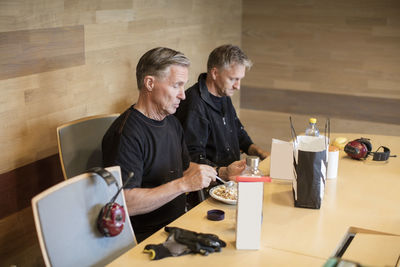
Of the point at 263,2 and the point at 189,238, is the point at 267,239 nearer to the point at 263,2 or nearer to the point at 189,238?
the point at 189,238

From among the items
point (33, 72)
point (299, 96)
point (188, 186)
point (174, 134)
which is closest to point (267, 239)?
point (188, 186)

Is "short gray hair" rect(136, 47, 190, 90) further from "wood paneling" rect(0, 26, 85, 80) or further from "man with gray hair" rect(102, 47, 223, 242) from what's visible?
"wood paneling" rect(0, 26, 85, 80)

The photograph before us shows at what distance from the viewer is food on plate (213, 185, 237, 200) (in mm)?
2342

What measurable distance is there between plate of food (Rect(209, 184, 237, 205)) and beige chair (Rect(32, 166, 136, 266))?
1.55 feet

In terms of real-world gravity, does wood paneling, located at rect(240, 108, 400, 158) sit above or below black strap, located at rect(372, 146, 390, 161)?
below

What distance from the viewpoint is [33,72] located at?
9.01 ft

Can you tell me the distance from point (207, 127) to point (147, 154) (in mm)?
686

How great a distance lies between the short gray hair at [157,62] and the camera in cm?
249

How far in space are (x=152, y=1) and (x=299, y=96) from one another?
1.77m

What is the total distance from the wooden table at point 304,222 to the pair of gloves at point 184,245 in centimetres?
2

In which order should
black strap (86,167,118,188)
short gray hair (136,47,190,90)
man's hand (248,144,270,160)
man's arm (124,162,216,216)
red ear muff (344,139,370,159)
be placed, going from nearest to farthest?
1. black strap (86,167,118,188)
2. man's arm (124,162,216,216)
3. short gray hair (136,47,190,90)
4. red ear muff (344,139,370,159)
5. man's hand (248,144,270,160)

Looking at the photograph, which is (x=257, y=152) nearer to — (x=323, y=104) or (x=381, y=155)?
(x=381, y=155)

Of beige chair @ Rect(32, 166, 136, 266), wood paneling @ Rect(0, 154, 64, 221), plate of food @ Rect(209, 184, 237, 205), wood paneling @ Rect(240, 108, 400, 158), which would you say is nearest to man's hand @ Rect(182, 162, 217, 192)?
plate of food @ Rect(209, 184, 237, 205)

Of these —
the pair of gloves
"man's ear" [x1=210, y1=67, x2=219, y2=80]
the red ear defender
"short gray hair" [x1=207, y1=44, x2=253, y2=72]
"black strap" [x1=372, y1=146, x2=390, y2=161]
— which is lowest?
the pair of gloves
